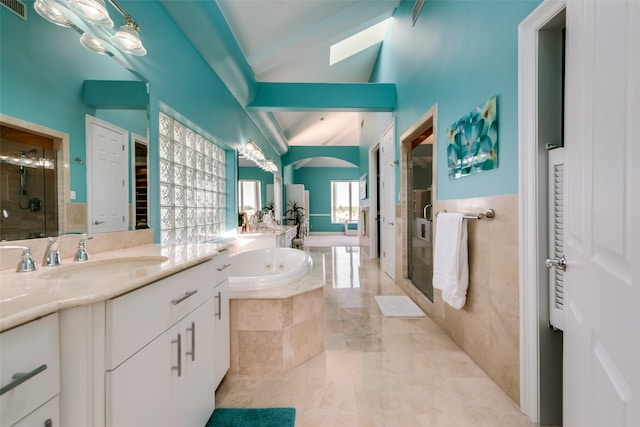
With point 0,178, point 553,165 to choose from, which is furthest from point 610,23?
point 0,178

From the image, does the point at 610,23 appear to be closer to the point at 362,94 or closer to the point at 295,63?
the point at 362,94

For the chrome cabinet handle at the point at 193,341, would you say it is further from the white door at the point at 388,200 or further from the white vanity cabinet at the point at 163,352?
the white door at the point at 388,200

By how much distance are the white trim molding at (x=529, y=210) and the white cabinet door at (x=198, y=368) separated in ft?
5.13

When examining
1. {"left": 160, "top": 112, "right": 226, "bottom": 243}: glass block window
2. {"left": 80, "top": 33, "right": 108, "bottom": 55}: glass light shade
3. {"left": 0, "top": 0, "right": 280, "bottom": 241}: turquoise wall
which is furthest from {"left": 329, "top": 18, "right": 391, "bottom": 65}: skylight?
{"left": 80, "top": 33, "right": 108, "bottom": 55}: glass light shade

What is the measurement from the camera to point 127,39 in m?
1.38

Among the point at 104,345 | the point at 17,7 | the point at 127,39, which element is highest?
the point at 127,39

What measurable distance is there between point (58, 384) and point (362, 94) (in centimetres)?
399

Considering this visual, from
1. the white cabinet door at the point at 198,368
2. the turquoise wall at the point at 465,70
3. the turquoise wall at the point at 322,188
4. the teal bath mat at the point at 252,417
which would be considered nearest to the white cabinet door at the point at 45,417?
the white cabinet door at the point at 198,368

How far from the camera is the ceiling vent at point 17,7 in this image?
97cm

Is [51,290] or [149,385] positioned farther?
[149,385]

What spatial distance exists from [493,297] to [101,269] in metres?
2.06

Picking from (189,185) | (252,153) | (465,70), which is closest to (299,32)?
(252,153)

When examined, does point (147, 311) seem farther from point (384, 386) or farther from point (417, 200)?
point (417, 200)

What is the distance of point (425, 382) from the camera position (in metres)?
1.60
